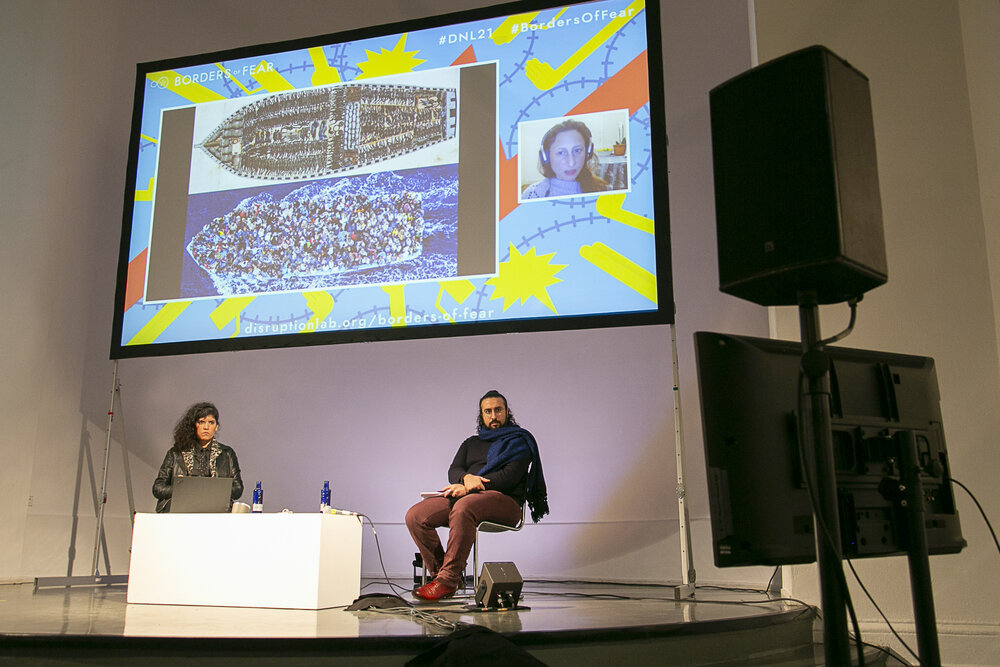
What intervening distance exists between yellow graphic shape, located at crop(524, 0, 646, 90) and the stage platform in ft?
8.94

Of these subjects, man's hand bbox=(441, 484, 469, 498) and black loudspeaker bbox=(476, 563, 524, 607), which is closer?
black loudspeaker bbox=(476, 563, 524, 607)

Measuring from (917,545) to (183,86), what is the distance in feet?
16.2

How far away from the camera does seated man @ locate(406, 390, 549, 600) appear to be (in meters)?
3.63

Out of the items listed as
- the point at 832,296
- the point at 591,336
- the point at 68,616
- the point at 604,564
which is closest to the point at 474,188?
the point at 591,336

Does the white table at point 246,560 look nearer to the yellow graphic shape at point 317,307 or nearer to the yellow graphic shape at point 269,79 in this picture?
the yellow graphic shape at point 317,307

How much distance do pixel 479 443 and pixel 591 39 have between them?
2262mm

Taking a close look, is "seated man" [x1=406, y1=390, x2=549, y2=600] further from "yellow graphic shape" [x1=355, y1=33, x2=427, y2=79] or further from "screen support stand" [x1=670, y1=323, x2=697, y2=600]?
"yellow graphic shape" [x1=355, y1=33, x2=427, y2=79]

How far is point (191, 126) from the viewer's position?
500 centimetres

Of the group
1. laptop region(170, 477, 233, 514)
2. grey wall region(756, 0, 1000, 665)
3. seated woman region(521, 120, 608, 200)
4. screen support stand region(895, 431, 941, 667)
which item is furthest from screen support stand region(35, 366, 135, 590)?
screen support stand region(895, 431, 941, 667)

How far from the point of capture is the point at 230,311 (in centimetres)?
464

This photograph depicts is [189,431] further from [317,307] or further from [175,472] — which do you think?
[317,307]

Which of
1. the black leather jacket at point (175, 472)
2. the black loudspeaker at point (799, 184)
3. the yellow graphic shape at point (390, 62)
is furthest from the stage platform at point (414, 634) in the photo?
the yellow graphic shape at point (390, 62)

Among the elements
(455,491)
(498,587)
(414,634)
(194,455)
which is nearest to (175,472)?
(194,455)

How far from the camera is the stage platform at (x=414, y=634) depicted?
2223mm
